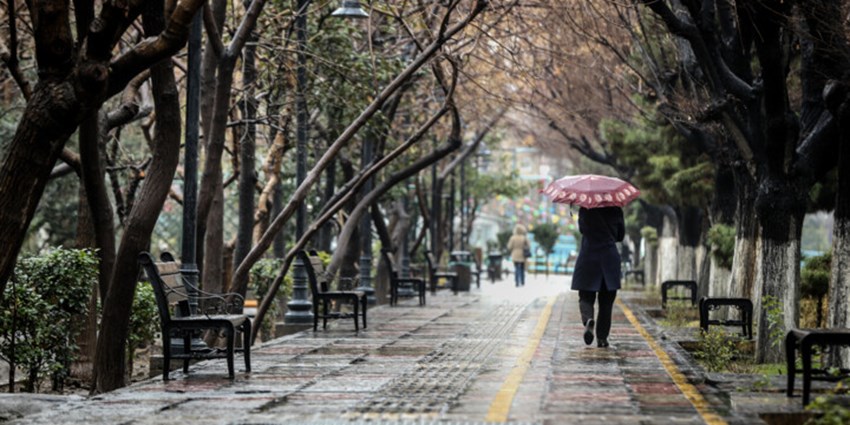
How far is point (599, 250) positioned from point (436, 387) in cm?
490

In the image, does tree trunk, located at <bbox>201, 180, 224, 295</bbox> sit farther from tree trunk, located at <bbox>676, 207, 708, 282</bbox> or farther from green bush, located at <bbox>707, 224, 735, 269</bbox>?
tree trunk, located at <bbox>676, 207, 708, 282</bbox>

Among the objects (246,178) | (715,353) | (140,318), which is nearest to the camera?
(715,353)

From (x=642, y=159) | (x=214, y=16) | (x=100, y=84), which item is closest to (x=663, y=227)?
(x=642, y=159)

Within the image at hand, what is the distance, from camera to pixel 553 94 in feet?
116

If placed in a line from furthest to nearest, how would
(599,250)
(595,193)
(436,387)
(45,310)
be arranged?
(599,250), (595,193), (45,310), (436,387)

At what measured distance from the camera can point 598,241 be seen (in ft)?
53.2

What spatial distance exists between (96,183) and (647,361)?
6.48 meters

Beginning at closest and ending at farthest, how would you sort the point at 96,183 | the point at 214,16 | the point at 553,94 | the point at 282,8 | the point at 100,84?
1. the point at 100,84
2. the point at 96,183
3. the point at 214,16
4. the point at 282,8
5. the point at 553,94

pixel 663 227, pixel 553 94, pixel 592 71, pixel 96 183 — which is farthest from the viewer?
pixel 663 227

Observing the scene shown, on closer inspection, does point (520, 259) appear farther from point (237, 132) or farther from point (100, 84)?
point (100, 84)

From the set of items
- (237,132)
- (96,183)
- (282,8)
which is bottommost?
(96,183)

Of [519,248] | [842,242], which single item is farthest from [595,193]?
[519,248]

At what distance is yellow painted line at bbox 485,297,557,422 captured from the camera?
9.87 m

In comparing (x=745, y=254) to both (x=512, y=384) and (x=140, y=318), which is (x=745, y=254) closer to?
(x=512, y=384)
